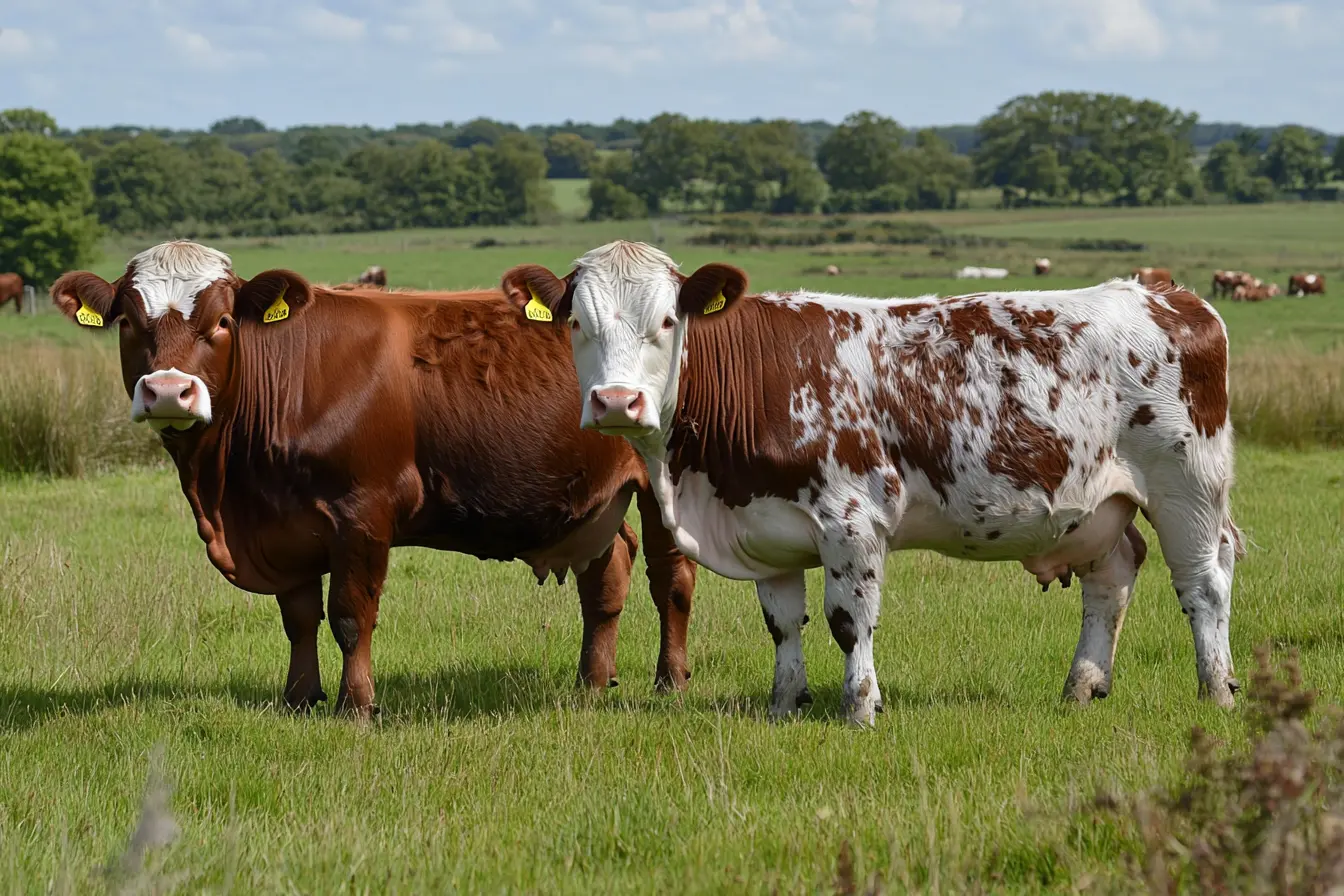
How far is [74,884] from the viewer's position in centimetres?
396

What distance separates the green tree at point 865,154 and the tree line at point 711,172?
0.18 metres

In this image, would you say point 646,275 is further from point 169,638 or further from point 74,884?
point 169,638

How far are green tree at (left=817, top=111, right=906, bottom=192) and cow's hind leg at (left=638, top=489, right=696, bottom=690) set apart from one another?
465ft

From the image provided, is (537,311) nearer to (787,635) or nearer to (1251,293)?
(787,635)

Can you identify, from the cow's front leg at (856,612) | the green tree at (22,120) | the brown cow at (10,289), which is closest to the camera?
the cow's front leg at (856,612)

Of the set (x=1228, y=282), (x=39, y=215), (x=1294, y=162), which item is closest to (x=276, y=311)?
(x=1228, y=282)

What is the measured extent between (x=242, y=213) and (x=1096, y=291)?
380ft

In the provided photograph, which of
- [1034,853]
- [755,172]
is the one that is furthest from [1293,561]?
[755,172]

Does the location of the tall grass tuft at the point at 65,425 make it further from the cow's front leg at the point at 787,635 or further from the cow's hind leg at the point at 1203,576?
the cow's hind leg at the point at 1203,576

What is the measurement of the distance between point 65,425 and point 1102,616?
11.3m

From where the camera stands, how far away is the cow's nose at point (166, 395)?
5.97m

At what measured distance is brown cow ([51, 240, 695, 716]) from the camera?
6500 mm

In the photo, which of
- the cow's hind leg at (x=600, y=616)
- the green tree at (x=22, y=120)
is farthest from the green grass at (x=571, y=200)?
the cow's hind leg at (x=600, y=616)

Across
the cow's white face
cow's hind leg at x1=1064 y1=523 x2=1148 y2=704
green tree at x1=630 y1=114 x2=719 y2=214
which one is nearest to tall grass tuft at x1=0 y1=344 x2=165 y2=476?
the cow's white face
